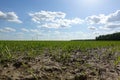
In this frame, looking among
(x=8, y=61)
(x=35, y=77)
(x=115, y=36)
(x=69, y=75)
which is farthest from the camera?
(x=115, y=36)

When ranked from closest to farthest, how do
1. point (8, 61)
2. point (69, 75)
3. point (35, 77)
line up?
point (35, 77) → point (69, 75) → point (8, 61)

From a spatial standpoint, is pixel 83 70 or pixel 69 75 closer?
pixel 69 75

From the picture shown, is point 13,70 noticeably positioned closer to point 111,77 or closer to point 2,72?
point 2,72

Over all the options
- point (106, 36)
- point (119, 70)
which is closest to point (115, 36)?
point (106, 36)

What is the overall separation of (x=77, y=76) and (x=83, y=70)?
0.76 m

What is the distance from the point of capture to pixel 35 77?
425 centimetres

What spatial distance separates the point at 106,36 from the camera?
4232 inches

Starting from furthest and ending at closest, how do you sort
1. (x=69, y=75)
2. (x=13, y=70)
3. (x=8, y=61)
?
(x=8, y=61) → (x=13, y=70) → (x=69, y=75)

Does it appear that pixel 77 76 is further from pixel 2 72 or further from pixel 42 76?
pixel 2 72

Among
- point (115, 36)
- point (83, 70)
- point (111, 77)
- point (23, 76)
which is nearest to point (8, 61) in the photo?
point (23, 76)

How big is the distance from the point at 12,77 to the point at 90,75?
1566 millimetres

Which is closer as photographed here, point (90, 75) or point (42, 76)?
point (42, 76)

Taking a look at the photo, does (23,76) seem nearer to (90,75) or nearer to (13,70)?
(13,70)

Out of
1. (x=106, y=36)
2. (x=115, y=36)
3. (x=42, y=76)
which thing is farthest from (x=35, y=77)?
(x=106, y=36)
